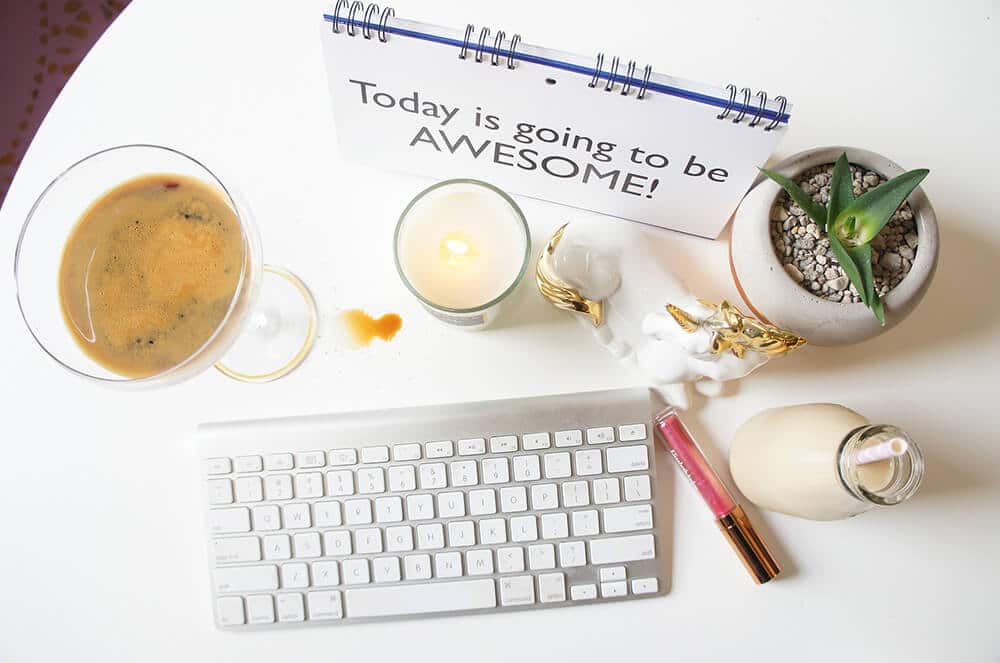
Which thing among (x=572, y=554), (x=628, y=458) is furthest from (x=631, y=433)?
(x=572, y=554)

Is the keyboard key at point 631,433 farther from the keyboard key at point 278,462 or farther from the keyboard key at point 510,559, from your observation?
the keyboard key at point 278,462

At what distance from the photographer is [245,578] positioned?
69 centimetres

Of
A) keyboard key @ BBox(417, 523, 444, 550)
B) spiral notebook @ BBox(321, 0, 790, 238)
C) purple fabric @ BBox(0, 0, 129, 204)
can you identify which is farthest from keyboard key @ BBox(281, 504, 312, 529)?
purple fabric @ BBox(0, 0, 129, 204)

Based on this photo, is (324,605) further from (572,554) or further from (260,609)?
(572,554)

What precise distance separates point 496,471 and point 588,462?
3.3 inches

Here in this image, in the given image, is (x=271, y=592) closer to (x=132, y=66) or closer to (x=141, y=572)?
(x=141, y=572)

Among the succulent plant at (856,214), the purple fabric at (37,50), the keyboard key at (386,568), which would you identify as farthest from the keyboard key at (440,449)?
the purple fabric at (37,50)

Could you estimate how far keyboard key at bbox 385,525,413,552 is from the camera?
0.69 m

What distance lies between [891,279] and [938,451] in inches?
8.6

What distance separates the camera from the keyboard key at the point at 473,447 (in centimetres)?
69

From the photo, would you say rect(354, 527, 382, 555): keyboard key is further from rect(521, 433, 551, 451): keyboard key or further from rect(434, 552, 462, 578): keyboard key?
rect(521, 433, 551, 451): keyboard key

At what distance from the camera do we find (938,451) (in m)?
0.71

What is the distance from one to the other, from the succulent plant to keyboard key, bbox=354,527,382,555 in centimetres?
46

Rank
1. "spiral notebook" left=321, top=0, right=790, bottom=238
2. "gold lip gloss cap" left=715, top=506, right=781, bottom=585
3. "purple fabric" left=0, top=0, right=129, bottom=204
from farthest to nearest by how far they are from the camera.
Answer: "purple fabric" left=0, top=0, right=129, bottom=204 → "gold lip gloss cap" left=715, top=506, right=781, bottom=585 → "spiral notebook" left=321, top=0, right=790, bottom=238
